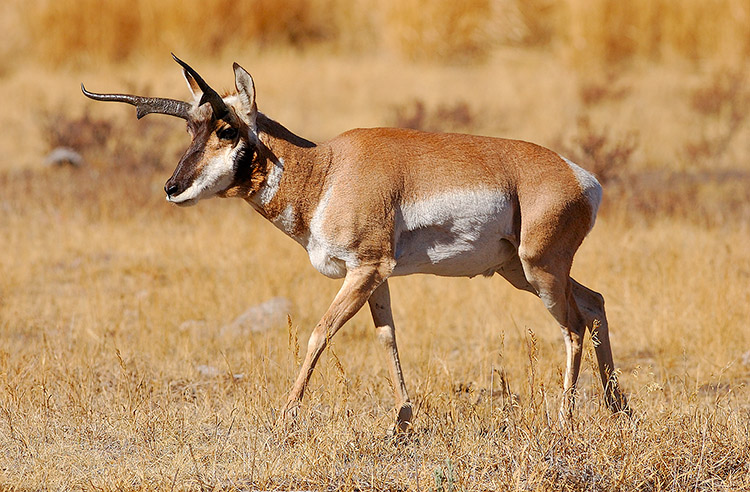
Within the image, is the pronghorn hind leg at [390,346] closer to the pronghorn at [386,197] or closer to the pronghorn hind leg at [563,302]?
the pronghorn at [386,197]

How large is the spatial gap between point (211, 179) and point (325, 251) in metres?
0.80

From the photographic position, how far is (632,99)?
62.4ft

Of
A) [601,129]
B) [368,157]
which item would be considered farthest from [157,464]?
[601,129]

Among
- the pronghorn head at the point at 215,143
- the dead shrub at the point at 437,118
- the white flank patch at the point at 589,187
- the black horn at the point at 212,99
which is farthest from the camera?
the dead shrub at the point at 437,118

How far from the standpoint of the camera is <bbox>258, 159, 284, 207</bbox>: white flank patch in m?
5.99

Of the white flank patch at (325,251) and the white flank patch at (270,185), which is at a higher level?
the white flank patch at (270,185)

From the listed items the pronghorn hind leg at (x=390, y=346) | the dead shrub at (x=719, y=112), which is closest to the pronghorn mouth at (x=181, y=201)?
the pronghorn hind leg at (x=390, y=346)

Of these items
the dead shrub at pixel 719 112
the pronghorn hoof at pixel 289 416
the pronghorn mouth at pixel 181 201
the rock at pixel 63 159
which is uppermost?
the pronghorn mouth at pixel 181 201

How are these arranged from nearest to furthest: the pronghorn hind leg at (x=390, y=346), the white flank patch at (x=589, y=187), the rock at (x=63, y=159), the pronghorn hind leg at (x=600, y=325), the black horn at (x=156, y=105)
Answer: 1. the black horn at (x=156, y=105)
2. the pronghorn hind leg at (x=390, y=346)
3. the white flank patch at (x=589, y=187)
4. the pronghorn hind leg at (x=600, y=325)
5. the rock at (x=63, y=159)

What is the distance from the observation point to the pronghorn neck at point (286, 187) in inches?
235

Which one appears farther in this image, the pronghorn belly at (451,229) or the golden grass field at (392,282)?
the pronghorn belly at (451,229)

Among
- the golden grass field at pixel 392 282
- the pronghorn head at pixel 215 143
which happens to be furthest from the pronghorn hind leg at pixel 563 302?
the pronghorn head at pixel 215 143

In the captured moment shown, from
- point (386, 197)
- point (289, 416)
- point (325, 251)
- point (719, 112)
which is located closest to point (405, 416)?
point (289, 416)

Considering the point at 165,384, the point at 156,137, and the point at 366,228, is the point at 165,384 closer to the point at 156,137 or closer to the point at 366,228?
the point at 366,228
